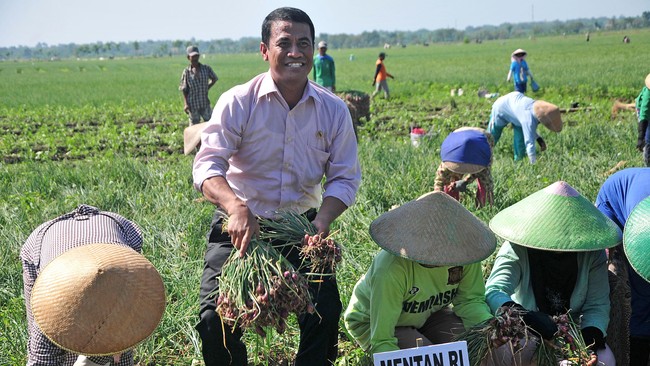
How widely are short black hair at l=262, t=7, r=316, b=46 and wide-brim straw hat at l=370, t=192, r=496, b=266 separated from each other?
82 cm

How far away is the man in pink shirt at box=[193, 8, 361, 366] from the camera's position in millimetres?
2539

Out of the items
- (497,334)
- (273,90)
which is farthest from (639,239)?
(273,90)

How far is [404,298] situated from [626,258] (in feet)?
3.39

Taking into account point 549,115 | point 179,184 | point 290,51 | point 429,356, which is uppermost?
point 290,51

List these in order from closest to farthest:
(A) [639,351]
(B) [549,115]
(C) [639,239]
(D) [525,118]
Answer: (C) [639,239] < (A) [639,351] < (B) [549,115] < (D) [525,118]

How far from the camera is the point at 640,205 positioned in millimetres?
2547

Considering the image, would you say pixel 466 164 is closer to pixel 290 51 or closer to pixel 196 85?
pixel 290 51

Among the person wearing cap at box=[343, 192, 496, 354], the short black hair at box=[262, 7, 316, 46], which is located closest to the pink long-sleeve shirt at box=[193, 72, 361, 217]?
the short black hair at box=[262, 7, 316, 46]

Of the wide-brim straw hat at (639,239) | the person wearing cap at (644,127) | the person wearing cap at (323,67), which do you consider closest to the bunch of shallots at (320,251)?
the wide-brim straw hat at (639,239)

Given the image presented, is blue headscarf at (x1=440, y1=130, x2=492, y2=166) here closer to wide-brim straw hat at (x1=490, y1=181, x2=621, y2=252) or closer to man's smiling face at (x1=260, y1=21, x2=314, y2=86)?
wide-brim straw hat at (x1=490, y1=181, x2=621, y2=252)

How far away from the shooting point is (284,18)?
2.61 meters

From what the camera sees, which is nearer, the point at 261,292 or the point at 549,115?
the point at 261,292

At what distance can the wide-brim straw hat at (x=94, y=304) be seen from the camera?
1.96 meters

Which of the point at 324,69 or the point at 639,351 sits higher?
the point at 324,69
